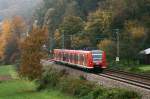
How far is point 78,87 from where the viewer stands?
1718 inches

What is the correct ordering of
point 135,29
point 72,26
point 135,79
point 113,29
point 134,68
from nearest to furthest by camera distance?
point 135,79 < point 134,68 < point 135,29 < point 113,29 < point 72,26

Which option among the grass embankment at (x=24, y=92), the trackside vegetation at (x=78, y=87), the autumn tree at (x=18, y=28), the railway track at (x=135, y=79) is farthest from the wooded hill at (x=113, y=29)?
the railway track at (x=135, y=79)

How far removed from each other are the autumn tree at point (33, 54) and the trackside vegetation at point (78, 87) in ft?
5.37

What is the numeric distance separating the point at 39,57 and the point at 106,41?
1228 inches

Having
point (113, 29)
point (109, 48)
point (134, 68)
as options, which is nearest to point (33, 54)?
point (134, 68)

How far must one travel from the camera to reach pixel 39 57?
5803 centimetres

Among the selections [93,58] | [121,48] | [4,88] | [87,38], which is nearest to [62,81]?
[93,58]

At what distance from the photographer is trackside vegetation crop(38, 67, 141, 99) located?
34188 mm

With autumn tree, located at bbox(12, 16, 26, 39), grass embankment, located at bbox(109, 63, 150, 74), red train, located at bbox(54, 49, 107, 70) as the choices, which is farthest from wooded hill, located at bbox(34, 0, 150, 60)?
red train, located at bbox(54, 49, 107, 70)

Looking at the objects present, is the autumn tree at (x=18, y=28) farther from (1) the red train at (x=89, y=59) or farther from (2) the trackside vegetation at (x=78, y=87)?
(1) the red train at (x=89, y=59)

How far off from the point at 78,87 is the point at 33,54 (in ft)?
51.0

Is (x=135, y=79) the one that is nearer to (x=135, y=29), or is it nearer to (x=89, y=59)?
(x=89, y=59)

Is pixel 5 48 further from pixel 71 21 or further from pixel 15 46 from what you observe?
pixel 71 21

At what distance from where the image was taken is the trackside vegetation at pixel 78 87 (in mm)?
34188
